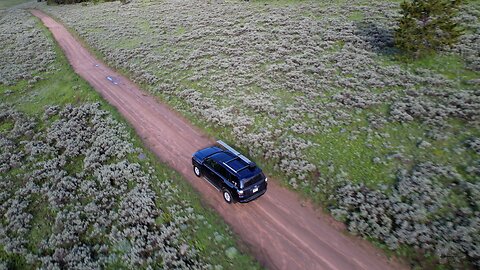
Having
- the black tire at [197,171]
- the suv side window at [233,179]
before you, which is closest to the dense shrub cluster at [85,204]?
the black tire at [197,171]

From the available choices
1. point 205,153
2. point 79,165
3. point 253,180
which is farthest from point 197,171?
point 79,165

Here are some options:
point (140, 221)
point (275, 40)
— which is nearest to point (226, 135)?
point (140, 221)

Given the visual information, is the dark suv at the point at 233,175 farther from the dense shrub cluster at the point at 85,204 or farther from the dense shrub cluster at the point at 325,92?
the dense shrub cluster at the point at 325,92

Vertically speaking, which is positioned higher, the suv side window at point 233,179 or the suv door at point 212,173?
the suv side window at point 233,179

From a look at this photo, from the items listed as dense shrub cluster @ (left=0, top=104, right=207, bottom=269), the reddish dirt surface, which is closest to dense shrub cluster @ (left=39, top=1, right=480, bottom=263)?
the reddish dirt surface

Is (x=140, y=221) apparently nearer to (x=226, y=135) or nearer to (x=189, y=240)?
(x=189, y=240)

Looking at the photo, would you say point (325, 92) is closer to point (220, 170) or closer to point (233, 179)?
point (220, 170)
